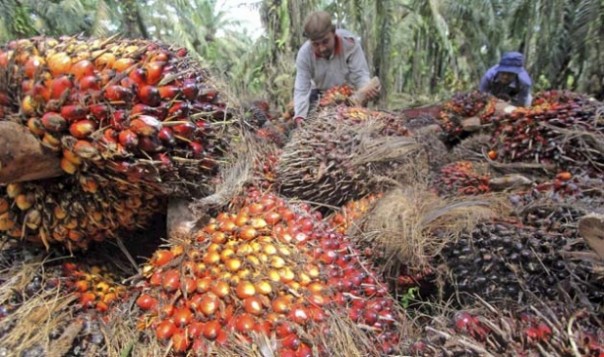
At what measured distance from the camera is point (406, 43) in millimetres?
11656

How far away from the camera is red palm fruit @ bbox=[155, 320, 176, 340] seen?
115 centimetres

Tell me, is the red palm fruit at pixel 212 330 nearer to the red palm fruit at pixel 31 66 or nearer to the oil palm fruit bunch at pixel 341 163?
the red palm fruit at pixel 31 66

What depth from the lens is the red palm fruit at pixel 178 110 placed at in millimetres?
1187

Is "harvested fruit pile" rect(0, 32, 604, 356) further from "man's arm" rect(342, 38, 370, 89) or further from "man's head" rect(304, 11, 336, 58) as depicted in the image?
"man's arm" rect(342, 38, 370, 89)

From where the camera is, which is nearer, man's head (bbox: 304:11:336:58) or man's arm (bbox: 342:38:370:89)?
man's head (bbox: 304:11:336:58)

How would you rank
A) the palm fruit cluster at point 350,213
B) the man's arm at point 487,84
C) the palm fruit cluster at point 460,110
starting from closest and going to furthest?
1. the palm fruit cluster at point 350,213
2. the palm fruit cluster at point 460,110
3. the man's arm at point 487,84

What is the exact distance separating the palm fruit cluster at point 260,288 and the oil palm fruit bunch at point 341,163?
637mm

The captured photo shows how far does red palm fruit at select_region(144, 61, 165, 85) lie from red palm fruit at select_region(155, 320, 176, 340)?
64cm

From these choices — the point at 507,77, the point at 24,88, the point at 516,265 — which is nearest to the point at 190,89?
the point at 24,88

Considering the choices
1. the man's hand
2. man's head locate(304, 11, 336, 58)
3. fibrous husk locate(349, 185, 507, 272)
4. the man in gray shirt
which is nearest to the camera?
fibrous husk locate(349, 185, 507, 272)

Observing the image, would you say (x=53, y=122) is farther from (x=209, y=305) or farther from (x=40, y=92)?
(x=209, y=305)

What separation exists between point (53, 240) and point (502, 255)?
1.44m

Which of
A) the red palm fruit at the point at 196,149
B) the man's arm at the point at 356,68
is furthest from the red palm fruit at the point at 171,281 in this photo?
the man's arm at the point at 356,68

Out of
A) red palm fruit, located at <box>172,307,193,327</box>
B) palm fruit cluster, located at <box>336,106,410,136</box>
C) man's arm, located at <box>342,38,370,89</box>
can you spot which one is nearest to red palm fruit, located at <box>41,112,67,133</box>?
red palm fruit, located at <box>172,307,193,327</box>
